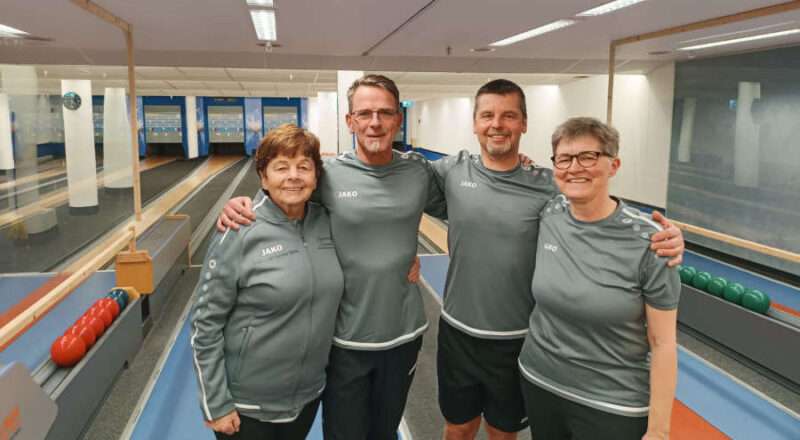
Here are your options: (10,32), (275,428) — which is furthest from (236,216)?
(10,32)

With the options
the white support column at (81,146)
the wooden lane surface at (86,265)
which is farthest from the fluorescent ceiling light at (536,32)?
the white support column at (81,146)

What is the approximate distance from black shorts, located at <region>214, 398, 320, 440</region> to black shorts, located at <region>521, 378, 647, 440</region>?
0.68m

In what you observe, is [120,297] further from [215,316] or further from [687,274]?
[687,274]

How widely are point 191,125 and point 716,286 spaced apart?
2145 cm

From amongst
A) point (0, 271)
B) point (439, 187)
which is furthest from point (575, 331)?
point (0, 271)

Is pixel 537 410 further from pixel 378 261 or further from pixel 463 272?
pixel 378 261

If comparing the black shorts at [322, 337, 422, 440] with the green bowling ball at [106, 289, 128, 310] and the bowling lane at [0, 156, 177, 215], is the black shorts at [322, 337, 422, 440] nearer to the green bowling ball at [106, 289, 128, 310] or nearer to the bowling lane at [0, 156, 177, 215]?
the green bowling ball at [106, 289, 128, 310]

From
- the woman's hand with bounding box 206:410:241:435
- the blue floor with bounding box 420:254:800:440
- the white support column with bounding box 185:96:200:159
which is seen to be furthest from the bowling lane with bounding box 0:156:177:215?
the white support column with bounding box 185:96:200:159

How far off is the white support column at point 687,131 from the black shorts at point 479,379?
256 inches

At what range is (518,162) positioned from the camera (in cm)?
202

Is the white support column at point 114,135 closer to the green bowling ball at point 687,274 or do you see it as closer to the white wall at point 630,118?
the white wall at point 630,118

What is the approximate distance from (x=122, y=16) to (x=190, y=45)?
1535 mm

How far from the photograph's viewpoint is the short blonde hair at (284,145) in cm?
166

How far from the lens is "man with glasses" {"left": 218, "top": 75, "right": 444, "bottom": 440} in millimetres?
1804
